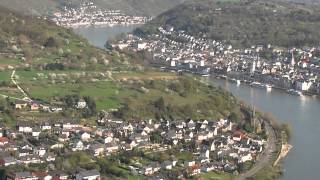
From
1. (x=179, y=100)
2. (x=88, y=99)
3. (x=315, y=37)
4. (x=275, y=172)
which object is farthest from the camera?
(x=315, y=37)

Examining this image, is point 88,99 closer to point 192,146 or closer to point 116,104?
point 116,104

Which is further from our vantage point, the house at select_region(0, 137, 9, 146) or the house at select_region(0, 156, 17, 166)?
the house at select_region(0, 137, 9, 146)

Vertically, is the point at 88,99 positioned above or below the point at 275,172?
above

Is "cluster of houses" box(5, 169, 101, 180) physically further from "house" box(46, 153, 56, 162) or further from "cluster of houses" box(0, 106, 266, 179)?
"house" box(46, 153, 56, 162)

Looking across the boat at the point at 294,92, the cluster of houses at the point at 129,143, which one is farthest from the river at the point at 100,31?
the cluster of houses at the point at 129,143

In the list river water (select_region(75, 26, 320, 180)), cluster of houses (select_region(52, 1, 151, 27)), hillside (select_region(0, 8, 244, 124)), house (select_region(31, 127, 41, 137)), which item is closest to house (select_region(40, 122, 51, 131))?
house (select_region(31, 127, 41, 137))

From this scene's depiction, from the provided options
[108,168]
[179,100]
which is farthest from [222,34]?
[108,168]

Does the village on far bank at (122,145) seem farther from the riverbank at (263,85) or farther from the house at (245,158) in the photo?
the riverbank at (263,85)
